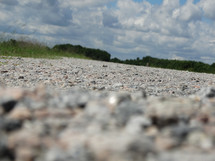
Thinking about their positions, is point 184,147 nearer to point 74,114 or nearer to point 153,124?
point 153,124

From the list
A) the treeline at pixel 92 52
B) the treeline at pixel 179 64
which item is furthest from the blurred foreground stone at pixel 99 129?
the treeline at pixel 92 52

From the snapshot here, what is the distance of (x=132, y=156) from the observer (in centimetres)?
140

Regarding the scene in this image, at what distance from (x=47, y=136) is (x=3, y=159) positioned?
260mm

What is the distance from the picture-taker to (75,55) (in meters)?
25.0

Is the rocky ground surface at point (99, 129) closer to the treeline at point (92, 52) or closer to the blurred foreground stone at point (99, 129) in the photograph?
the blurred foreground stone at point (99, 129)

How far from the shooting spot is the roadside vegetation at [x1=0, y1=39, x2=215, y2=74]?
15.1 meters

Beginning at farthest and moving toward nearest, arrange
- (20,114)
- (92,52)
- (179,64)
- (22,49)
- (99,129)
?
(92,52)
(179,64)
(22,49)
(20,114)
(99,129)

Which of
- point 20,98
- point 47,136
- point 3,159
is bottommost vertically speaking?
point 3,159

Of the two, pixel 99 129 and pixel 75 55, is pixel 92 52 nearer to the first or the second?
pixel 75 55

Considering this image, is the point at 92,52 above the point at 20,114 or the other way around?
above

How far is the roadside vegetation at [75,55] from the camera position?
49.5ft

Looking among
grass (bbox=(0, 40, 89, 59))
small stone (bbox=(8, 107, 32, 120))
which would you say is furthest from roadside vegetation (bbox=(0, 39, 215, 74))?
small stone (bbox=(8, 107, 32, 120))

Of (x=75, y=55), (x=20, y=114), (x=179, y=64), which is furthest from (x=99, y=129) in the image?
(x=75, y=55)

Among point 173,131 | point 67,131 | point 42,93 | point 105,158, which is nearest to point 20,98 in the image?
point 42,93
